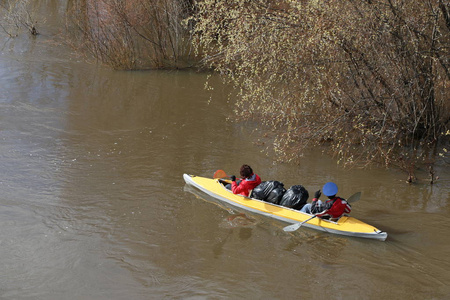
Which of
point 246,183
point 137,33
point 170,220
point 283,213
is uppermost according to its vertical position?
point 137,33

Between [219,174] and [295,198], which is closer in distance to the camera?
[295,198]

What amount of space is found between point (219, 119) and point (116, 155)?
352 centimetres

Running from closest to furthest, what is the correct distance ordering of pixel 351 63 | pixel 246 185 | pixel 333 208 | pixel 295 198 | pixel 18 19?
pixel 333 208 < pixel 295 198 < pixel 246 185 < pixel 351 63 < pixel 18 19

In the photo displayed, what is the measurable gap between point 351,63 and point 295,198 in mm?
2974

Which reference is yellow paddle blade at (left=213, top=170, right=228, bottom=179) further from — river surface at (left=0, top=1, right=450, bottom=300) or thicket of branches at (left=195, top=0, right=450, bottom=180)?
thicket of branches at (left=195, top=0, right=450, bottom=180)

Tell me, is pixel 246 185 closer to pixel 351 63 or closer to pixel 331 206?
pixel 331 206

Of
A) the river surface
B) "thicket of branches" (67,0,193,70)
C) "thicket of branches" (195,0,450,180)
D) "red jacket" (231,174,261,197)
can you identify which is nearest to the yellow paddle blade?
the river surface

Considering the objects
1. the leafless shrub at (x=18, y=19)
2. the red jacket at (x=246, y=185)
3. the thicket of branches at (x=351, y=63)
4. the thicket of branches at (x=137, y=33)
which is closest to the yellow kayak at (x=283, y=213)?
the red jacket at (x=246, y=185)

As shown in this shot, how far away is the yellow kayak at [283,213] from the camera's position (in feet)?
25.3

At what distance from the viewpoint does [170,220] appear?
8.33m

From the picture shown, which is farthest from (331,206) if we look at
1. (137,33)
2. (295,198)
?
(137,33)

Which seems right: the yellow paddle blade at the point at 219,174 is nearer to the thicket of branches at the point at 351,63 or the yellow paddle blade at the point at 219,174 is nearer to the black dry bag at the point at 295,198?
the thicket of branches at the point at 351,63

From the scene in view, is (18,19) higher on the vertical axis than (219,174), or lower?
higher

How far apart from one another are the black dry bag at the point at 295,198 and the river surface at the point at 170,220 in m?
0.41
